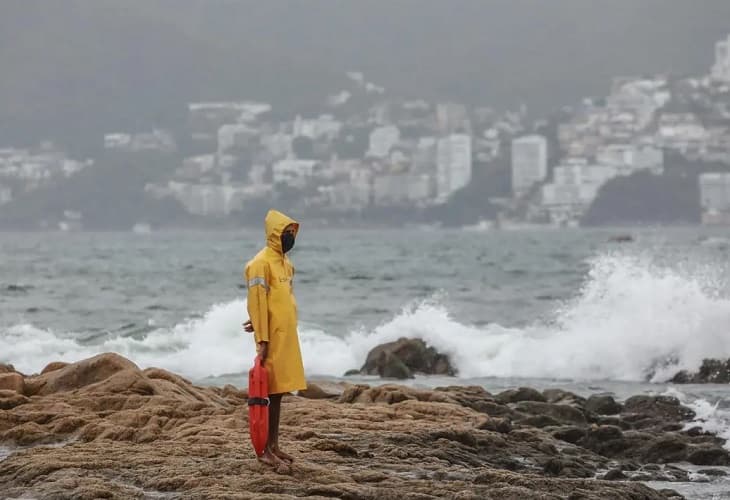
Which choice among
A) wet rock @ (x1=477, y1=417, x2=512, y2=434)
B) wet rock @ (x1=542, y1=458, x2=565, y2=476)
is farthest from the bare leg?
wet rock @ (x1=477, y1=417, x2=512, y2=434)

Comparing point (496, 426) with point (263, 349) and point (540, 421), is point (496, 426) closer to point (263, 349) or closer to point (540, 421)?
point (540, 421)

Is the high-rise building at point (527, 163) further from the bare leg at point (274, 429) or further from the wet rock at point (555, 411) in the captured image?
the bare leg at point (274, 429)

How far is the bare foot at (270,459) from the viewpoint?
9055 mm

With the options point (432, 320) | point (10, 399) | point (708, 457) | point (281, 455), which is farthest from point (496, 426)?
point (432, 320)

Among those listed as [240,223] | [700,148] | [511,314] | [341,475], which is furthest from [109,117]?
[341,475]

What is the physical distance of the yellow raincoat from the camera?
9.05 m

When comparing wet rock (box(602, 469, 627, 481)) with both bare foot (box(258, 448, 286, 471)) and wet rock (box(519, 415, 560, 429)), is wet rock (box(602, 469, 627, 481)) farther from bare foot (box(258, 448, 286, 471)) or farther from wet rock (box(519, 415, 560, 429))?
wet rock (box(519, 415, 560, 429))

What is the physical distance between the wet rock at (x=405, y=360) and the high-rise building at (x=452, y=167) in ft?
399

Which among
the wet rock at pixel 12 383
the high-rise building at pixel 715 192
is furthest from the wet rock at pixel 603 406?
the high-rise building at pixel 715 192

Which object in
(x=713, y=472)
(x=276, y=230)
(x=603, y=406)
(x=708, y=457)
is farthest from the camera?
(x=603, y=406)

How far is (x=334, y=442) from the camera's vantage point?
10.3m

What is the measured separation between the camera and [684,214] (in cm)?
13575

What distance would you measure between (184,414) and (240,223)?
12674 cm

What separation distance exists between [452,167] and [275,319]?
141459mm
